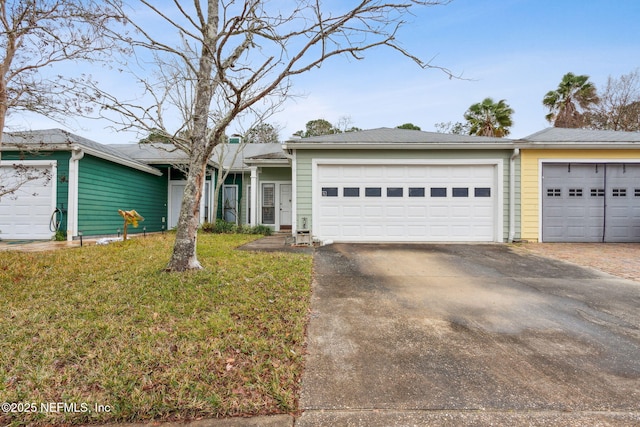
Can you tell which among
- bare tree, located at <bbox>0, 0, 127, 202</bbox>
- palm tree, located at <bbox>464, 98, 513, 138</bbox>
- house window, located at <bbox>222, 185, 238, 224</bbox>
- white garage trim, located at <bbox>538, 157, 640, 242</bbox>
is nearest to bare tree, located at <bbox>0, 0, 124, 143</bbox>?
bare tree, located at <bbox>0, 0, 127, 202</bbox>

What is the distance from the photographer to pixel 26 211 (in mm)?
8312

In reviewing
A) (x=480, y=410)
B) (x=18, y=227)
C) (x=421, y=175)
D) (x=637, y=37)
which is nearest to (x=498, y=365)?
(x=480, y=410)

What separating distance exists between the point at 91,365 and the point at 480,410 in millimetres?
2645

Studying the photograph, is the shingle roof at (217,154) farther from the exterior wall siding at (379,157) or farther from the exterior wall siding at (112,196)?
the exterior wall siding at (379,157)

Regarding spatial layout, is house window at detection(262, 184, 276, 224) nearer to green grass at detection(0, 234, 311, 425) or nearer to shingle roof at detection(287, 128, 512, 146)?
shingle roof at detection(287, 128, 512, 146)

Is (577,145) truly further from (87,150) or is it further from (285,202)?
(87,150)

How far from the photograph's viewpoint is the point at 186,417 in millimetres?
1721

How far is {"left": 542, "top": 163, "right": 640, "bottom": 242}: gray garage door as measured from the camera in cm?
850

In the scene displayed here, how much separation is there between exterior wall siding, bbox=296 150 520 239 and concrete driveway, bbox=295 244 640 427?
3.91 m

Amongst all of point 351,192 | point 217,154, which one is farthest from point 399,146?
point 217,154

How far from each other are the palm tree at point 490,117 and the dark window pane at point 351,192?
44.7 ft

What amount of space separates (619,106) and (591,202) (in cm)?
1744

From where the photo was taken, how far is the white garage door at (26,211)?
27.0 feet

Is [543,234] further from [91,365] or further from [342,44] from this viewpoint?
[91,365]
